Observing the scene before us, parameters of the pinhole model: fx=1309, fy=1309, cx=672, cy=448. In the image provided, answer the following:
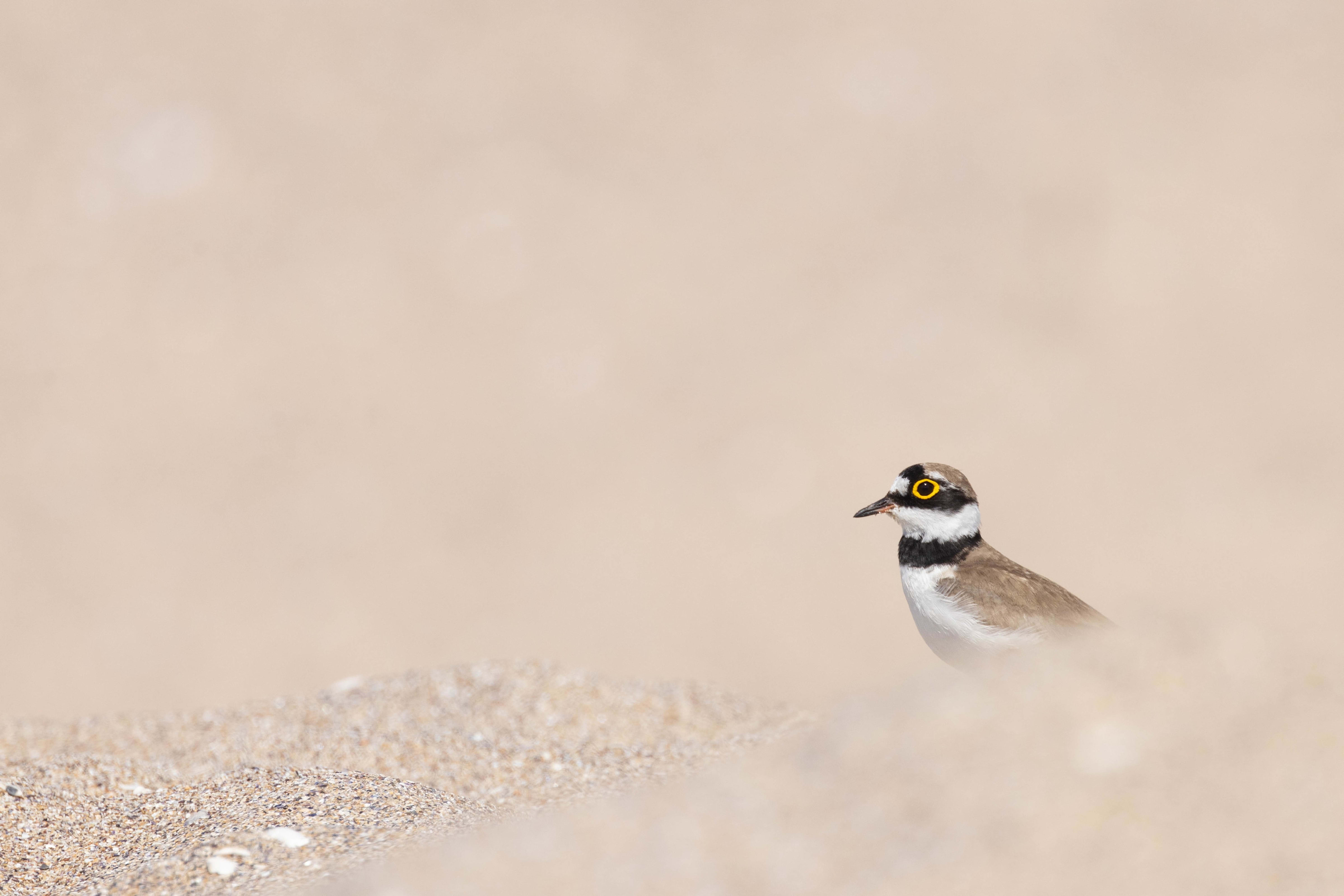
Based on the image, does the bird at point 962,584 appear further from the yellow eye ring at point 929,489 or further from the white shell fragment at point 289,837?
the white shell fragment at point 289,837

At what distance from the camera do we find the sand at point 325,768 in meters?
4.35

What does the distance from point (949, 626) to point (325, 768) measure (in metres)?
2.65

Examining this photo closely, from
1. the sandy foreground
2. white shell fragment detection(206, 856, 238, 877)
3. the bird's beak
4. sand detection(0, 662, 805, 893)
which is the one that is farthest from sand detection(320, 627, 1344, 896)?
the bird's beak

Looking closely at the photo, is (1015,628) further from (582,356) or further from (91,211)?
(91,211)

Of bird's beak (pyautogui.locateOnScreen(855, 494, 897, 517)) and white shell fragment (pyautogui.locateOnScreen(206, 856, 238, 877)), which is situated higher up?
bird's beak (pyautogui.locateOnScreen(855, 494, 897, 517))

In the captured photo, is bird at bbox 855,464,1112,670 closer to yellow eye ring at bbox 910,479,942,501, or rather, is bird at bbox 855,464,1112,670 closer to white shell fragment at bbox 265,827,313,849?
yellow eye ring at bbox 910,479,942,501

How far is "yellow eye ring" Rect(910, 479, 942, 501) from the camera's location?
509 cm

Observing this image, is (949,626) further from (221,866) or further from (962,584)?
(221,866)

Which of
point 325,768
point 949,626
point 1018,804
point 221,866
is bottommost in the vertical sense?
point 1018,804

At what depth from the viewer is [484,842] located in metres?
3.58

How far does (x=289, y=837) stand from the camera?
432 cm

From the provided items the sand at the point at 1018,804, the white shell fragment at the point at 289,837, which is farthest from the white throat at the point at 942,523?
the white shell fragment at the point at 289,837

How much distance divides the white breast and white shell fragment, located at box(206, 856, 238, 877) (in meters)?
2.55

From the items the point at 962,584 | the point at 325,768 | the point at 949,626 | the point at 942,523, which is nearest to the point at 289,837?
the point at 325,768
